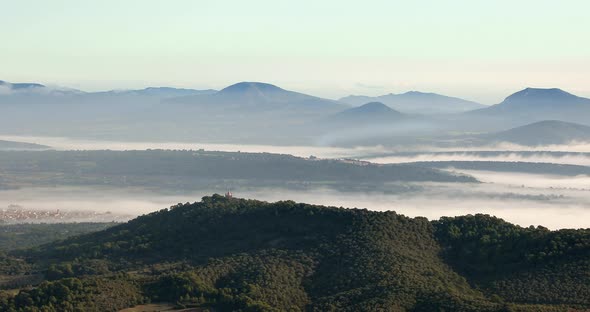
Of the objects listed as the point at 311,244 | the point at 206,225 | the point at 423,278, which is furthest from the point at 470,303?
the point at 206,225

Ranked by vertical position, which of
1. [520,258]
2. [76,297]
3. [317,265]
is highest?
[520,258]

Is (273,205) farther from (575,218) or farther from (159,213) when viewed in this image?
(575,218)

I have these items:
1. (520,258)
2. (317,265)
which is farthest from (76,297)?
(520,258)

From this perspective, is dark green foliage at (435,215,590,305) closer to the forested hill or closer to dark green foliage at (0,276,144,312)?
the forested hill

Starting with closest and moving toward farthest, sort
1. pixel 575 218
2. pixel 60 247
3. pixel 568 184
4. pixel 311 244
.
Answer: pixel 311 244, pixel 60 247, pixel 575 218, pixel 568 184

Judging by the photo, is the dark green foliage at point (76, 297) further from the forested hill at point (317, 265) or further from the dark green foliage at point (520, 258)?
the dark green foliage at point (520, 258)

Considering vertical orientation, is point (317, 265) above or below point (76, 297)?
above

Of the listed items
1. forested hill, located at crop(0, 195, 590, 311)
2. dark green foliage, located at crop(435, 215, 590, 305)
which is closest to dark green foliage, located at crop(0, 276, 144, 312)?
forested hill, located at crop(0, 195, 590, 311)

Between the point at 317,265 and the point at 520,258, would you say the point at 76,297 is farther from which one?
the point at 520,258

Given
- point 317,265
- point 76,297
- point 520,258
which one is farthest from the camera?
point 317,265
